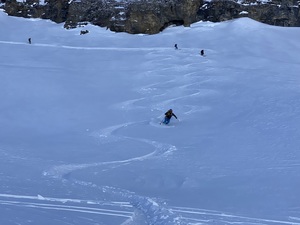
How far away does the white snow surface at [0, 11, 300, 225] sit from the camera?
6.87m

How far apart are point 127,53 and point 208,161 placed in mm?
19531

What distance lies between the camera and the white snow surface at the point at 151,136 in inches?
271

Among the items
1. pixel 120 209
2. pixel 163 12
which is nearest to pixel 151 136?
pixel 120 209

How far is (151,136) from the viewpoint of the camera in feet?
40.8

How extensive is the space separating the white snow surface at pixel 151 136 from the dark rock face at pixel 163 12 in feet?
22.8

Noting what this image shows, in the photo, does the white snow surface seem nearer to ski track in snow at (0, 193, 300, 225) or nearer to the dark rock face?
ski track in snow at (0, 193, 300, 225)

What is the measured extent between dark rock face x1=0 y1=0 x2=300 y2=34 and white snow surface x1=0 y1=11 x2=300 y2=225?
22.8 feet

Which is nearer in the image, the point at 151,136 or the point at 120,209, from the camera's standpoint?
the point at 120,209

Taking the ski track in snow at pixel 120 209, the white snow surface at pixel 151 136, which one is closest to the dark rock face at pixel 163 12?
the white snow surface at pixel 151 136

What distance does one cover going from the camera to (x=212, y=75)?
2109 centimetres

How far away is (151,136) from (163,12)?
1008 inches

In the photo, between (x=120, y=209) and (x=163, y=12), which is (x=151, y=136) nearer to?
(x=120, y=209)

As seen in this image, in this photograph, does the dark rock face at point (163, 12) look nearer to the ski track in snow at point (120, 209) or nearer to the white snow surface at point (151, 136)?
the white snow surface at point (151, 136)

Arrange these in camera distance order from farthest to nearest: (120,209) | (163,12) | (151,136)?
(163,12) < (151,136) < (120,209)
